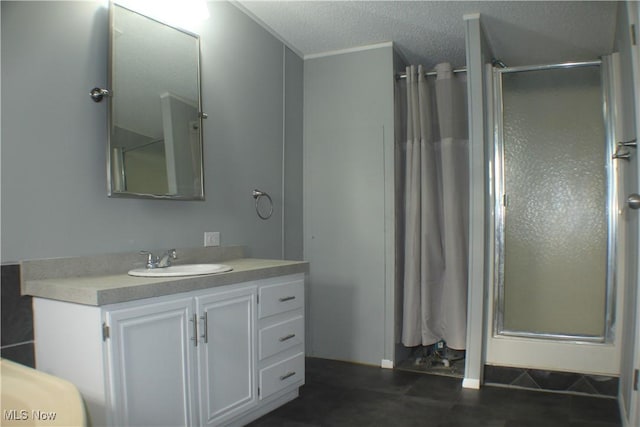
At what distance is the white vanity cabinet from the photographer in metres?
1.54

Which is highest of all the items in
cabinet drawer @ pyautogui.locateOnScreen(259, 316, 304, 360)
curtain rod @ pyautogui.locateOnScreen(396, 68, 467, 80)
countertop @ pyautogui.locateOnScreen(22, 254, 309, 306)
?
curtain rod @ pyautogui.locateOnScreen(396, 68, 467, 80)

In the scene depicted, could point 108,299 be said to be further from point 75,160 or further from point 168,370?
point 75,160

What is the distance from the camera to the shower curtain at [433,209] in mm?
3152

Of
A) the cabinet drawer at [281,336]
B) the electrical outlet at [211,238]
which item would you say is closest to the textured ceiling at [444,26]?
the electrical outlet at [211,238]

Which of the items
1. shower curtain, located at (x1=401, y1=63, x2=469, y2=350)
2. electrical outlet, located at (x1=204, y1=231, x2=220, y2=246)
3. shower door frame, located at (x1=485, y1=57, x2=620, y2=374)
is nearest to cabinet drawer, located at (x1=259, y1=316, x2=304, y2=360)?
electrical outlet, located at (x1=204, y1=231, x2=220, y2=246)

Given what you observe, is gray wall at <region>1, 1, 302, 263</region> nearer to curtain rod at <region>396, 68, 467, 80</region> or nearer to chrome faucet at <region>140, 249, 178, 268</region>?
chrome faucet at <region>140, 249, 178, 268</region>

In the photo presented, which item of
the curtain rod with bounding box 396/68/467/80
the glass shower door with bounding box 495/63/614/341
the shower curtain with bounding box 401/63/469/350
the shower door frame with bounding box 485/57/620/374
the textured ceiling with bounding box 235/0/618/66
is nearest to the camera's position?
the textured ceiling with bounding box 235/0/618/66

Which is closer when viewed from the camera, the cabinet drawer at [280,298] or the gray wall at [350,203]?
the cabinet drawer at [280,298]

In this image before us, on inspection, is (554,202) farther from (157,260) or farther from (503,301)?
(157,260)

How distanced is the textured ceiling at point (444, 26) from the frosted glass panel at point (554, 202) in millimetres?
245

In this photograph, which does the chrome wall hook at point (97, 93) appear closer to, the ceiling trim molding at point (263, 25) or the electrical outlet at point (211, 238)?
the electrical outlet at point (211, 238)

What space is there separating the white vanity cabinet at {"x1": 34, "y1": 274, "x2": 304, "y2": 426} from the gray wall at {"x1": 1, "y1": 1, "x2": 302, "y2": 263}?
0.35m

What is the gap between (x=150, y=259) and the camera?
6.86 ft

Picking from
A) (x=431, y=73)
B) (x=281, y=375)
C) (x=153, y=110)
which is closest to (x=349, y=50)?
(x=431, y=73)
